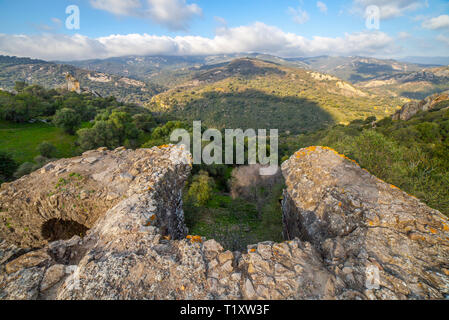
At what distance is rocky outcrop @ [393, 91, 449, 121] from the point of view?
4159cm

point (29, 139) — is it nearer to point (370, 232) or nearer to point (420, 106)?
point (370, 232)

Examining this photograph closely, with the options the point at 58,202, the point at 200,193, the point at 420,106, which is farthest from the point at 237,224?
the point at 420,106

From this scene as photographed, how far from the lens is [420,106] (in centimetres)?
4431

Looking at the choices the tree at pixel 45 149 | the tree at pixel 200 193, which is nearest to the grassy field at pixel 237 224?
the tree at pixel 200 193

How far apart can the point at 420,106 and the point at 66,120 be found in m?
72.5

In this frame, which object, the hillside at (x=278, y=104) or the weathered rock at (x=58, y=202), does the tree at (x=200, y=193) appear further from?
the hillside at (x=278, y=104)

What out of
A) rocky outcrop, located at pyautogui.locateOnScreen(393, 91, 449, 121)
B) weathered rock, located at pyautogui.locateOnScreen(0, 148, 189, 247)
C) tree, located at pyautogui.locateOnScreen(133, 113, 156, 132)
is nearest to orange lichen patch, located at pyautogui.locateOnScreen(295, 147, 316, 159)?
weathered rock, located at pyautogui.locateOnScreen(0, 148, 189, 247)

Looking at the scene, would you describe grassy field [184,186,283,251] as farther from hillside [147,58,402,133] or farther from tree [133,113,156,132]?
hillside [147,58,402,133]

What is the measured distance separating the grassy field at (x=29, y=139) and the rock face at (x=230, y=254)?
20757 millimetres

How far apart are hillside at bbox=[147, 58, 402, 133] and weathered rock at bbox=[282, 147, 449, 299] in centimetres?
7678

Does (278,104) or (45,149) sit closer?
(45,149)

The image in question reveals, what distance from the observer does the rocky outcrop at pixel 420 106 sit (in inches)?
1638
